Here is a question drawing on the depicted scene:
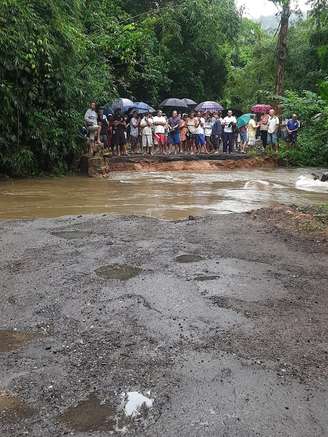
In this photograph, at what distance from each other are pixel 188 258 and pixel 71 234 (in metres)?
2.08

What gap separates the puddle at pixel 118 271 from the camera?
5692 millimetres

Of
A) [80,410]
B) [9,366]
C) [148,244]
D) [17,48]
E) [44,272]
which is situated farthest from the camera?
[17,48]

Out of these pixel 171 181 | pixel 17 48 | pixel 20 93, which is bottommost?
pixel 171 181

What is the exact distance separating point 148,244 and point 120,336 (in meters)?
2.85

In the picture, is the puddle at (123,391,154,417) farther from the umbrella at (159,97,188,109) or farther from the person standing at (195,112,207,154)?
the umbrella at (159,97,188,109)

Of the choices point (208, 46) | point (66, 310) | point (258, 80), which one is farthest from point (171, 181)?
point (258, 80)

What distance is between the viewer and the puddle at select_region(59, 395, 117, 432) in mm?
3047

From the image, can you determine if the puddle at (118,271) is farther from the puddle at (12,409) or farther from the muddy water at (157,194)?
the muddy water at (157,194)

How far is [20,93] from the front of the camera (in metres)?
14.9

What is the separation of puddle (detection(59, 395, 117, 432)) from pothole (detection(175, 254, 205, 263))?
10.0 ft

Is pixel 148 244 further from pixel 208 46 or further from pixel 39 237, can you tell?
pixel 208 46

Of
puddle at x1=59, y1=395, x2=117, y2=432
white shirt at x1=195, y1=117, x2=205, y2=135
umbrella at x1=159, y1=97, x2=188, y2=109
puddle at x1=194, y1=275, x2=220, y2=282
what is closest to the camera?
puddle at x1=59, y1=395, x2=117, y2=432

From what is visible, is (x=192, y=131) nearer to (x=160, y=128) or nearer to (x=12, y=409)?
(x=160, y=128)

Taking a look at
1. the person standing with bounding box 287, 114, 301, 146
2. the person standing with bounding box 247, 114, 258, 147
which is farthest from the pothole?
the person standing with bounding box 247, 114, 258, 147
